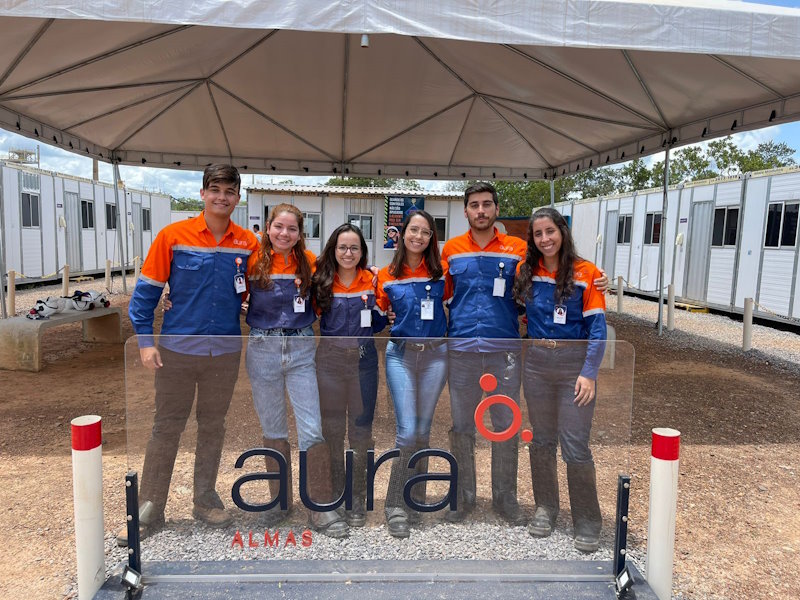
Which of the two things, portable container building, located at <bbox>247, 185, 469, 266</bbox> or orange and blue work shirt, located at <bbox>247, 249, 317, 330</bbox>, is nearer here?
orange and blue work shirt, located at <bbox>247, 249, 317, 330</bbox>

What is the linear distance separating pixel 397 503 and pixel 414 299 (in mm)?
1033

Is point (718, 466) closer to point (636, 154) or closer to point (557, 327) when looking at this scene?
point (557, 327)

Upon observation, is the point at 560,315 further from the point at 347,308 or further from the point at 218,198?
the point at 218,198

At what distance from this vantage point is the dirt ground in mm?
2762

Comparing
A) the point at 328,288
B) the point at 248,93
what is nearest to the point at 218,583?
the point at 328,288

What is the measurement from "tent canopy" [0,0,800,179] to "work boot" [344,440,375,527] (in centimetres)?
262

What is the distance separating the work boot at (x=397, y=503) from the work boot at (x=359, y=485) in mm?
113

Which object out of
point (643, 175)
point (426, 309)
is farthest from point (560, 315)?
point (643, 175)

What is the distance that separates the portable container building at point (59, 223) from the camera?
13922 mm

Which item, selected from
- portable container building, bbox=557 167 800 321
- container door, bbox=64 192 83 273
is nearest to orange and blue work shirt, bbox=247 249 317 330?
portable container building, bbox=557 167 800 321

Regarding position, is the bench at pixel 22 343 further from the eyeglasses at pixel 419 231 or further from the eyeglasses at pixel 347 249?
the eyeglasses at pixel 419 231

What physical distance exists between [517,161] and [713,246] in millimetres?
5092

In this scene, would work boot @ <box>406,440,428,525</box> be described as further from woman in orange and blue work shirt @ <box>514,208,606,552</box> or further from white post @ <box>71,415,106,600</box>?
white post @ <box>71,415,106,600</box>

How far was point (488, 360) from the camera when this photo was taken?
267 cm
